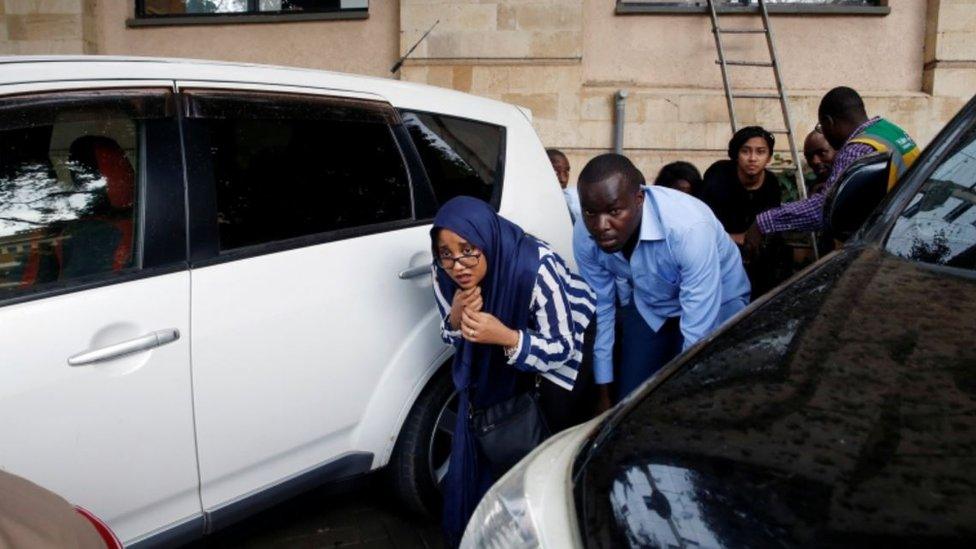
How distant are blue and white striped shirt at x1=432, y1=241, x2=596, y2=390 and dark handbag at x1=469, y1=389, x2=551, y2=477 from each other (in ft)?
0.43

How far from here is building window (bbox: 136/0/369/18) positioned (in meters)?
8.76

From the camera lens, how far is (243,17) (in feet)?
28.7

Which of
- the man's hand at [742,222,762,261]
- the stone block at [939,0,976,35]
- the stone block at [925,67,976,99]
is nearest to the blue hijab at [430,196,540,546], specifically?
the man's hand at [742,222,762,261]

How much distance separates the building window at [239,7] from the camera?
28.7 ft

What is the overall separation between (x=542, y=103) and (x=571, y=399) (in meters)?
5.69

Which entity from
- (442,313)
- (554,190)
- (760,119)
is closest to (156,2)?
(760,119)

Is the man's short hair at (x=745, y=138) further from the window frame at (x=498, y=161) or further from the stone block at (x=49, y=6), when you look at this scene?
the stone block at (x=49, y=6)

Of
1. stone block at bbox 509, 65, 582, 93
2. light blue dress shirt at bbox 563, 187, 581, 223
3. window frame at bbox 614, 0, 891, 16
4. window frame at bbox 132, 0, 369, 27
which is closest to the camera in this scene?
light blue dress shirt at bbox 563, 187, 581, 223

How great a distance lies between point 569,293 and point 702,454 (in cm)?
149

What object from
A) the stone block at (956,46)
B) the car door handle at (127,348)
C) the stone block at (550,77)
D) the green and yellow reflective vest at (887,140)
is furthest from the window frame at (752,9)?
the car door handle at (127,348)

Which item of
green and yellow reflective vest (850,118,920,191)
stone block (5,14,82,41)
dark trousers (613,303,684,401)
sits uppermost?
stone block (5,14,82,41)

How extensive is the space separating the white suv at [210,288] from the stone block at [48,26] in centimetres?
660

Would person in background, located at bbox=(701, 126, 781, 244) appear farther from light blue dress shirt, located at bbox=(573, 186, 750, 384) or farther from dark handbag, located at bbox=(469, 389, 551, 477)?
dark handbag, located at bbox=(469, 389, 551, 477)

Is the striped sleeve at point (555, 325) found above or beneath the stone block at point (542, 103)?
beneath
